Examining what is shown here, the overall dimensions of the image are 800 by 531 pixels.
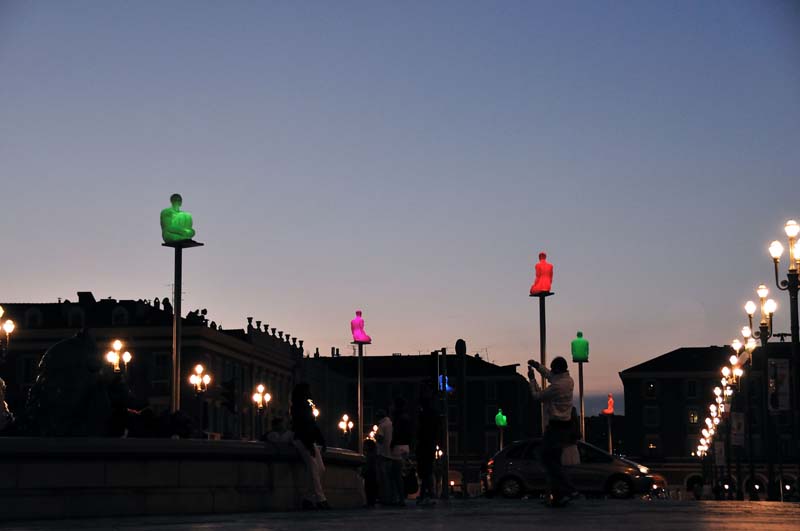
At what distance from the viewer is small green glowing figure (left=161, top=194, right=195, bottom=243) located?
2511 centimetres

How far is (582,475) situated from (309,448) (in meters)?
12.1

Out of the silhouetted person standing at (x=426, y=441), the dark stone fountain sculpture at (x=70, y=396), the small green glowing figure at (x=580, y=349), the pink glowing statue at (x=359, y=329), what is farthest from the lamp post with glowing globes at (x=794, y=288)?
the dark stone fountain sculpture at (x=70, y=396)

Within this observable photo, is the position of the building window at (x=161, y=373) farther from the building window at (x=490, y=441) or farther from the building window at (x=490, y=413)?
the building window at (x=490, y=413)

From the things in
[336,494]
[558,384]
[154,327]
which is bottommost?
A: [336,494]

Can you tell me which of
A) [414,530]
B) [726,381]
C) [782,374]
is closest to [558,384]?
[414,530]

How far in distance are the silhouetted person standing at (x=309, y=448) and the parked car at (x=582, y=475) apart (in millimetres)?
11434

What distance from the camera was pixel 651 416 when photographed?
12781 cm

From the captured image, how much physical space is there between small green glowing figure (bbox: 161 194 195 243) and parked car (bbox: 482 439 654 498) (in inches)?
358

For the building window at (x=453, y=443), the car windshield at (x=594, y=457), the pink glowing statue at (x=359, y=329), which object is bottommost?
the building window at (x=453, y=443)

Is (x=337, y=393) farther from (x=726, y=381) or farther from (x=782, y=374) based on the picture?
(x=782, y=374)

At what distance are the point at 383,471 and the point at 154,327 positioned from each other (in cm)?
6575

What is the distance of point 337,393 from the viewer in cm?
12388

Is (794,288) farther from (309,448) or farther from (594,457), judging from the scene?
(309,448)

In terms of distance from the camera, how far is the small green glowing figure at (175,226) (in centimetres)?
2511
